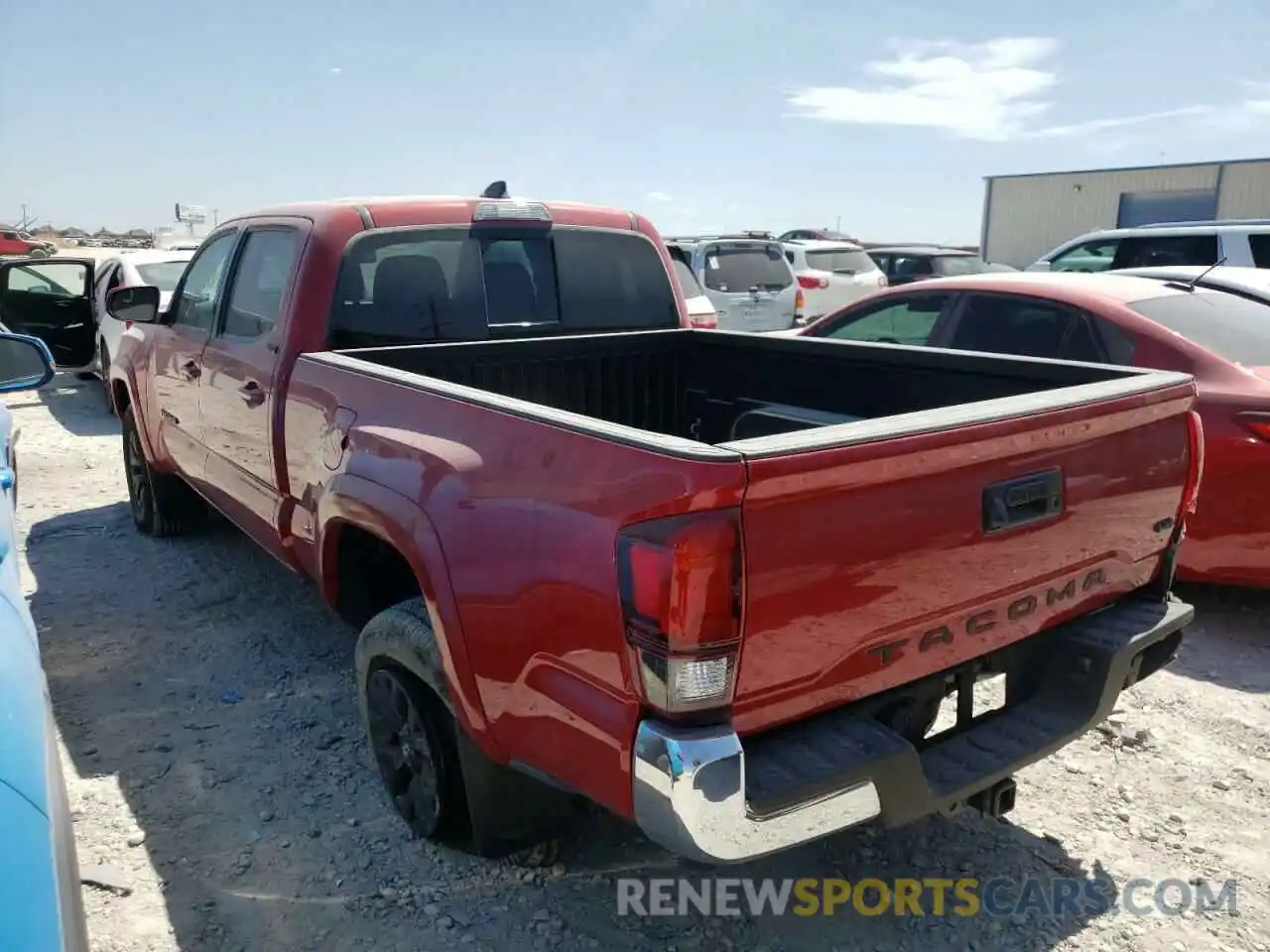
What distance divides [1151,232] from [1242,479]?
19.3ft

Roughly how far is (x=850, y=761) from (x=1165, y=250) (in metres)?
8.67

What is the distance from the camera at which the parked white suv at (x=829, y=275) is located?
1525cm

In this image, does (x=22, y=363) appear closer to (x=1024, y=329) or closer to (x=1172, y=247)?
(x=1024, y=329)

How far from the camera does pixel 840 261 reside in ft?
52.4

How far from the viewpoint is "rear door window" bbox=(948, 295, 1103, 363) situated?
188 inches

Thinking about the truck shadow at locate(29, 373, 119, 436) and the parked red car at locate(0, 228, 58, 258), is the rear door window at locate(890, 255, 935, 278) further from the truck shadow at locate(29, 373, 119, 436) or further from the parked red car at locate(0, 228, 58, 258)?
the parked red car at locate(0, 228, 58, 258)

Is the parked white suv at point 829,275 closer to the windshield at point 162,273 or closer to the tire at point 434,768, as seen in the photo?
the windshield at point 162,273

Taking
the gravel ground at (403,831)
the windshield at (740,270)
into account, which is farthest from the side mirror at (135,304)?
the windshield at (740,270)

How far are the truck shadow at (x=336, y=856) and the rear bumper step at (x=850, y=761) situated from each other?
0.50 meters

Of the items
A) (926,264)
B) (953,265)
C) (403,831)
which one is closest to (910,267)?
(926,264)

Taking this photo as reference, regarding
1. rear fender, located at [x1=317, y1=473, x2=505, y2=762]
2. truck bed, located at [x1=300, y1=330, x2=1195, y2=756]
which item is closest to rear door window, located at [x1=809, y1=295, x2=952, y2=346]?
truck bed, located at [x1=300, y1=330, x2=1195, y2=756]

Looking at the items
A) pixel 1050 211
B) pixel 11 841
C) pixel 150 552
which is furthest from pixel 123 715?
pixel 1050 211

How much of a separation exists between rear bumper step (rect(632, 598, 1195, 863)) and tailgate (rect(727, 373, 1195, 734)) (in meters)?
0.08

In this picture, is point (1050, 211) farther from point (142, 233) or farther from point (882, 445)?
point (142, 233)
